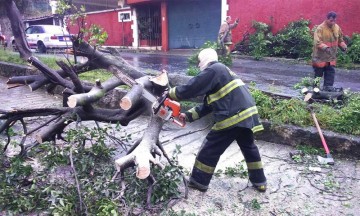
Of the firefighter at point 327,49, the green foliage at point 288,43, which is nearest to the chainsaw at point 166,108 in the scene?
the firefighter at point 327,49

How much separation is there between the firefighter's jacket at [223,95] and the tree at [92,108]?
1.91 feet

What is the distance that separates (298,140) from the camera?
468cm

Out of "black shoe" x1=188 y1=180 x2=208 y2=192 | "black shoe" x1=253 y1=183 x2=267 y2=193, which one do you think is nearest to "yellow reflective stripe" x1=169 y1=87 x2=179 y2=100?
"black shoe" x1=188 y1=180 x2=208 y2=192

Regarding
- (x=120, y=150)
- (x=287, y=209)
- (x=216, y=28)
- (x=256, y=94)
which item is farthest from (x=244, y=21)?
(x=287, y=209)

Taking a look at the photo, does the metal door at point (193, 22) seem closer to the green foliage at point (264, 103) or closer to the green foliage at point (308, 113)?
the green foliage at point (264, 103)

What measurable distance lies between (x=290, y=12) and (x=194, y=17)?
5.54 meters

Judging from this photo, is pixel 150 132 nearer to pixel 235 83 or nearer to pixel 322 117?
pixel 235 83

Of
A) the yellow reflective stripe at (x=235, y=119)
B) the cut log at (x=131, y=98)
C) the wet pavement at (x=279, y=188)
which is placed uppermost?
the cut log at (x=131, y=98)

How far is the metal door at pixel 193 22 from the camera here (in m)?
16.7

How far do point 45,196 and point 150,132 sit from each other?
1.23 m

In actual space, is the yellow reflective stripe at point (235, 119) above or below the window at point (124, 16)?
below

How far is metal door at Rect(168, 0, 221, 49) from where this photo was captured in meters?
16.7

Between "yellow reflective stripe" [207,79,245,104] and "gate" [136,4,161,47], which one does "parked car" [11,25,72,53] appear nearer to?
"gate" [136,4,161,47]

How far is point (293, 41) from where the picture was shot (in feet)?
42.0
